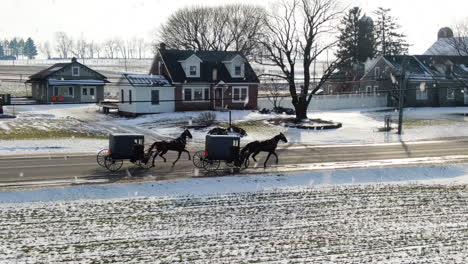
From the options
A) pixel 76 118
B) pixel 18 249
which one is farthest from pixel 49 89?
pixel 18 249

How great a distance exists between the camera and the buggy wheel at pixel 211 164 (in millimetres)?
24969

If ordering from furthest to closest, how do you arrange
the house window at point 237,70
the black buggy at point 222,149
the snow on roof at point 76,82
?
the snow on roof at point 76,82
the house window at point 237,70
the black buggy at point 222,149

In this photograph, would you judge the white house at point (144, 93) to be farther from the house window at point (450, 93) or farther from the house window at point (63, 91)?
the house window at point (450, 93)

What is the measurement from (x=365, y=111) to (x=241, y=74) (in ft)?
51.3

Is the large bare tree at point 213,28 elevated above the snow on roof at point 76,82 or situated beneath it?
elevated above

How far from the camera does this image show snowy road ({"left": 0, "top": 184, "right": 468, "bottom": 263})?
48.3ft

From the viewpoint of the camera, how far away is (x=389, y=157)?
102 ft

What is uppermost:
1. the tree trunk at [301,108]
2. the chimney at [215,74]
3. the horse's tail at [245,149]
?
the chimney at [215,74]

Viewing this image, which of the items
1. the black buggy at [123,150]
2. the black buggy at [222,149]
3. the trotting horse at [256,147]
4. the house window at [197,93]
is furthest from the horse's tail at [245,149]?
the house window at [197,93]

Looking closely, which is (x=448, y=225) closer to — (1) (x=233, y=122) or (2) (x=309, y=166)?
(2) (x=309, y=166)

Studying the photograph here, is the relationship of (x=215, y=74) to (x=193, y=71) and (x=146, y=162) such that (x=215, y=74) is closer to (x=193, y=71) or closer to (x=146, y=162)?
(x=193, y=71)

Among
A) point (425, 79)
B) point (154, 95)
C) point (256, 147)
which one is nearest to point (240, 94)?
point (154, 95)

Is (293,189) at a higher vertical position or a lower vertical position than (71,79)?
lower

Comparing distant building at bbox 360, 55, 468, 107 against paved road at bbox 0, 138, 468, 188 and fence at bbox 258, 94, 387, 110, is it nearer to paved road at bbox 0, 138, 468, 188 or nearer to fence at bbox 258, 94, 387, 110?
fence at bbox 258, 94, 387, 110
